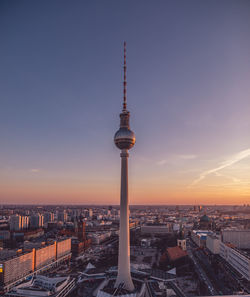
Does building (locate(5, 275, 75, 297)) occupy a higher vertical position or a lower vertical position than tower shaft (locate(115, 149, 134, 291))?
lower

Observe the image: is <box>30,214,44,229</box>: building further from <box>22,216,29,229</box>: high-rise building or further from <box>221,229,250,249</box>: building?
<box>221,229,250,249</box>: building

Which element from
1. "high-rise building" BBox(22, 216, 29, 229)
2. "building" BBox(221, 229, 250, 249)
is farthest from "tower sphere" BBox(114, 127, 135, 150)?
"high-rise building" BBox(22, 216, 29, 229)

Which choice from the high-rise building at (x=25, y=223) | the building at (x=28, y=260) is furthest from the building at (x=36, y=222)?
the building at (x=28, y=260)

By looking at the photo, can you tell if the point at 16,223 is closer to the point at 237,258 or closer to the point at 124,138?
the point at 237,258

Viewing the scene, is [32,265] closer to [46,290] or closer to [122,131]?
[46,290]

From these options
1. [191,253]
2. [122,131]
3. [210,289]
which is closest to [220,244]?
[191,253]

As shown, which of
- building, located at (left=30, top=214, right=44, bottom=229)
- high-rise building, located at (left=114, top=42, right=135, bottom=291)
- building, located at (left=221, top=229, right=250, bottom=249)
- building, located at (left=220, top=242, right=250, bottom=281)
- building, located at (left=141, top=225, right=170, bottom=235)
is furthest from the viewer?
building, located at (left=30, top=214, right=44, bottom=229)

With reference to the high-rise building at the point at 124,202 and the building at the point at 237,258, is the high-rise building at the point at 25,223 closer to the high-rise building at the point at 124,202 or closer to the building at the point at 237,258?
the building at the point at 237,258

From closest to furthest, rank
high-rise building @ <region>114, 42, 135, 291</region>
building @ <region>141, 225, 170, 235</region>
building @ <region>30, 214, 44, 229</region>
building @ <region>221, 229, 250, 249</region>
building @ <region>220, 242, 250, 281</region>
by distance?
1. high-rise building @ <region>114, 42, 135, 291</region>
2. building @ <region>220, 242, 250, 281</region>
3. building @ <region>221, 229, 250, 249</region>
4. building @ <region>141, 225, 170, 235</region>
5. building @ <region>30, 214, 44, 229</region>

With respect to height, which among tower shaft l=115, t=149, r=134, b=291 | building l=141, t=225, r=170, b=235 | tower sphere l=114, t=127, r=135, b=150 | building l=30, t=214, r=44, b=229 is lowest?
building l=141, t=225, r=170, b=235
